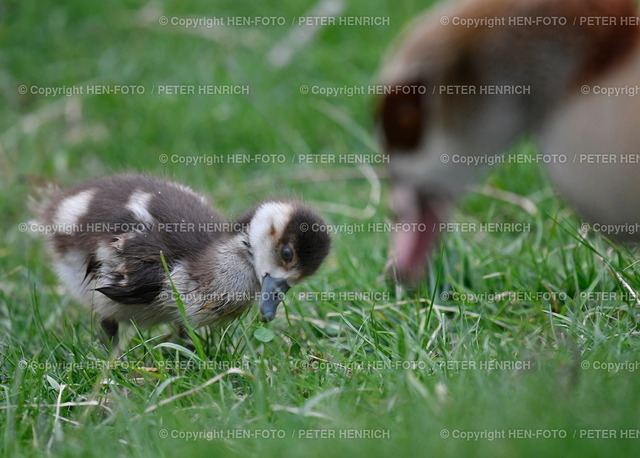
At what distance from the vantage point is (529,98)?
12.2 feet

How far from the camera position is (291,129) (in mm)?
7039

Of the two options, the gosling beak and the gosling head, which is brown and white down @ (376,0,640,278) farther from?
the gosling beak

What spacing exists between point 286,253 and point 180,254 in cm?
47

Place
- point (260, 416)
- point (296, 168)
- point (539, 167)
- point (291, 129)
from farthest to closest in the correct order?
1. point (291, 129)
2. point (296, 168)
3. point (539, 167)
4. point (260, 416)

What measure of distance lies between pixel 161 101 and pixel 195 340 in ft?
13.2

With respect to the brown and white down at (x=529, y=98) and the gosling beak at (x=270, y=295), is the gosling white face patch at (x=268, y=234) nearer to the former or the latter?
the gosling beak at (x=270, y=295)

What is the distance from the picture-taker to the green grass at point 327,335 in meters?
2.83

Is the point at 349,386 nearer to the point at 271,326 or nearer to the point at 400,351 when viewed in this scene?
the point at 400,351

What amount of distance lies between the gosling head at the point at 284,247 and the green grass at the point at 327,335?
0.22 meters

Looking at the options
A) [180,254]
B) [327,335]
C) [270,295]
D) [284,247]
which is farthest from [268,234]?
[327,335]

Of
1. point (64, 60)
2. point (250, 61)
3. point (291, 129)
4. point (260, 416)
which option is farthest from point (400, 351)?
point (64, 60)

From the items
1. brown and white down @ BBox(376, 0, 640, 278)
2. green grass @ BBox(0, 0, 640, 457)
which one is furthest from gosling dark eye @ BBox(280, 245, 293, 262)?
brown and white down @ BBox(376, 0, 640, 278)

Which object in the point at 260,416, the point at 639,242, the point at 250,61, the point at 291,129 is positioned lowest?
the point at 260,416

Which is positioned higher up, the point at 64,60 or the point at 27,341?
the point at 64,60
